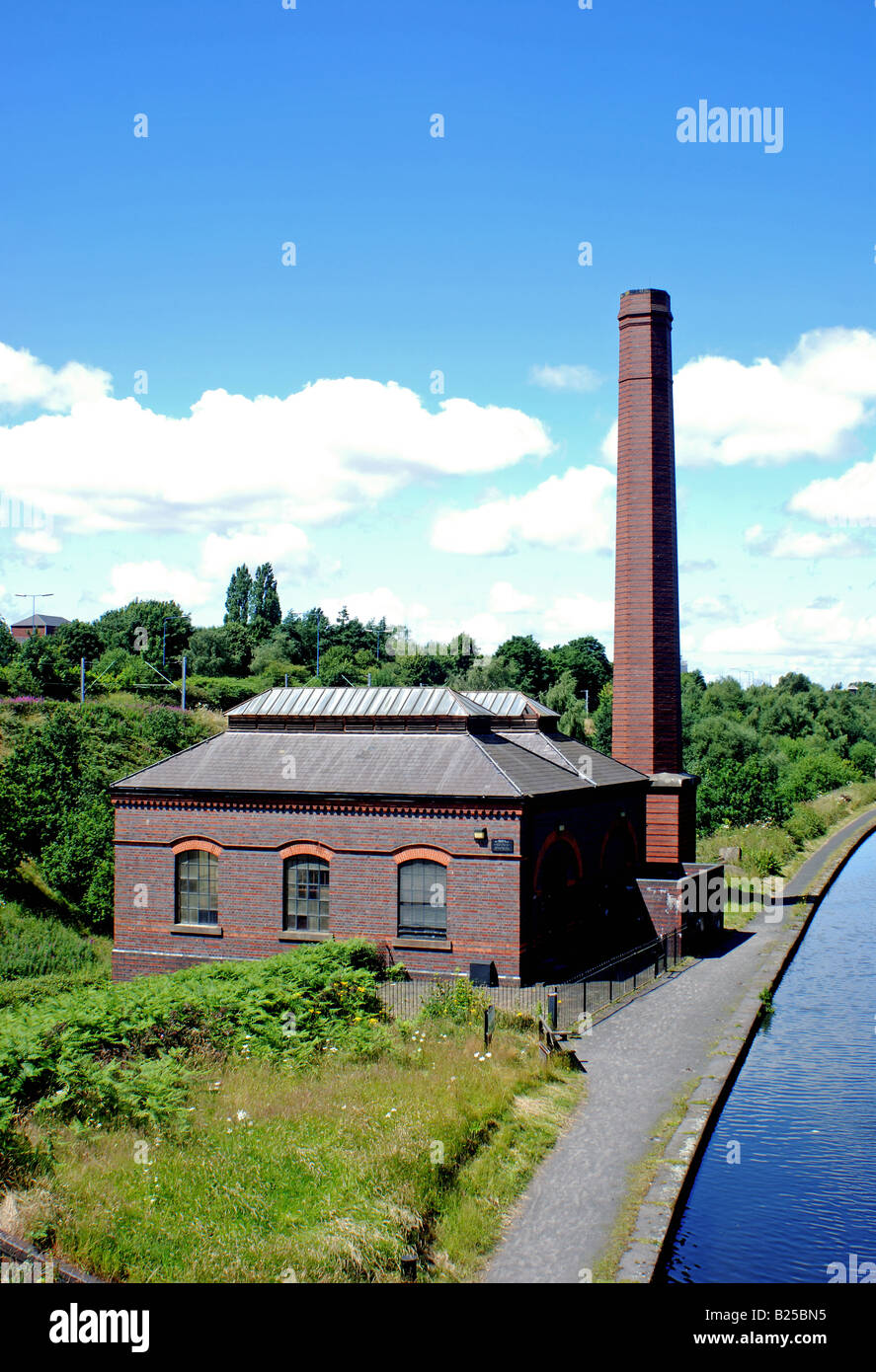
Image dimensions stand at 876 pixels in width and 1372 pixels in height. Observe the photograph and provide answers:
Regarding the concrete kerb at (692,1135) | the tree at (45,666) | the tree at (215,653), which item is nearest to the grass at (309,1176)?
the concrete kerb at (692,1135)

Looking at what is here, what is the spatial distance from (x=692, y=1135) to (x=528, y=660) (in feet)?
278

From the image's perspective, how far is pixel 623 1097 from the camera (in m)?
15.2

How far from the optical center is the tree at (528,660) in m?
95.8

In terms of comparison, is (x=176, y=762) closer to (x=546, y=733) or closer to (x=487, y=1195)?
(x=546, y=733)

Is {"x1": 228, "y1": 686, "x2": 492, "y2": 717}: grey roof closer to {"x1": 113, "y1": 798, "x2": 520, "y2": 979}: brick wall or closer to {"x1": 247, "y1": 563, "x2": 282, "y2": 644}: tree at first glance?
{"x1": 113, "y1": 798, "x2": 520, "y2": 979}: brick wall

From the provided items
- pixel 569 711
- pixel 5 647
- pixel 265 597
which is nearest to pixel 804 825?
pixel 569 711

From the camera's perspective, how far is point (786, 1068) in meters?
17.4

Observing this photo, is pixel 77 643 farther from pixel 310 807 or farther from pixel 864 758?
pixel 864 758

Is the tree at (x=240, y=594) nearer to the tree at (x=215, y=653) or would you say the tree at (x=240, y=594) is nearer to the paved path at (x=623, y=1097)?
the tree at (x=215, y=653)

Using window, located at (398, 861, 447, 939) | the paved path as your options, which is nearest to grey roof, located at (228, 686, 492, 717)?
window, located at (398, 861, 447, 939)

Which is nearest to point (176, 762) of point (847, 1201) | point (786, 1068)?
point (786, 1068)

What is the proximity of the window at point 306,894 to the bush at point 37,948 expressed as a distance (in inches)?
250
